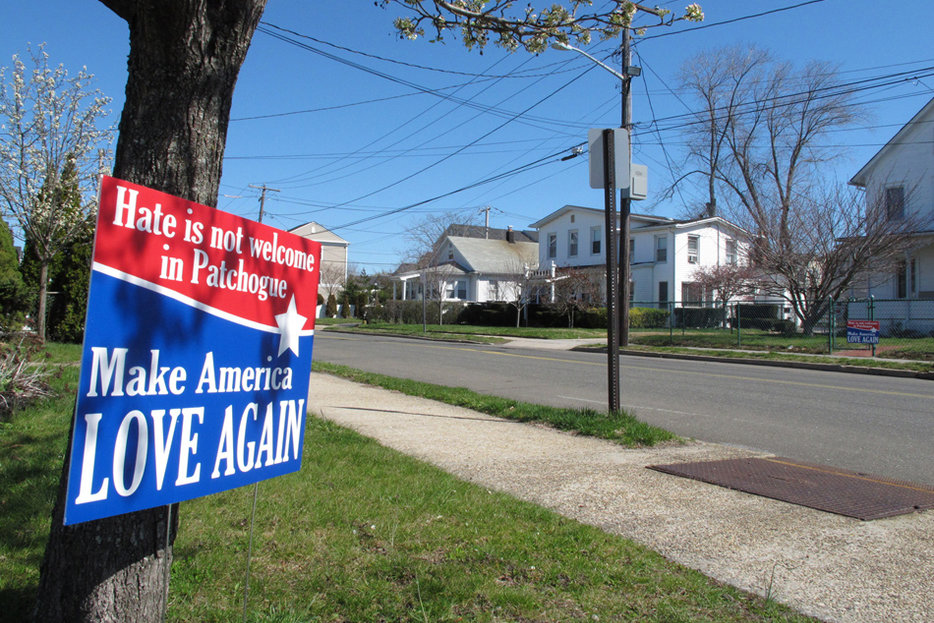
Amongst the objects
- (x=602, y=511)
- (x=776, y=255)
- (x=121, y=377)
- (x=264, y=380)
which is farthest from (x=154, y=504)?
(x=776, y=255)

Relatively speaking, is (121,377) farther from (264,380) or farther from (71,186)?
(71,186)

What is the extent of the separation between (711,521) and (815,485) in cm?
152

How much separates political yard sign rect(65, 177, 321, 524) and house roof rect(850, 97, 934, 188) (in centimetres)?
3064

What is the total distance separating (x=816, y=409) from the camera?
33.5 ft

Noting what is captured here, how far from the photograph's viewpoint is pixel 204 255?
257cm

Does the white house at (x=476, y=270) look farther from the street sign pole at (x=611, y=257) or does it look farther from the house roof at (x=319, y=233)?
the street sign pole at (x=611, y=257)

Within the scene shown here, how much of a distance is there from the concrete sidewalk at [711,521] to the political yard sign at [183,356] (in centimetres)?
246

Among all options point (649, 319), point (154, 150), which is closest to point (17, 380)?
point (154, 150)

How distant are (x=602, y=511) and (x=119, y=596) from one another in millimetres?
3119

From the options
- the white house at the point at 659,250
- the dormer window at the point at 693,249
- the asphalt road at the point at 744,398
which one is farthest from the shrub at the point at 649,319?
the asphalt road at the point at 744,398

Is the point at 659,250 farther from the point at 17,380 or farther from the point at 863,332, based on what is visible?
the point at 17,380

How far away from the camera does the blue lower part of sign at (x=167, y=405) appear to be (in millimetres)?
2186

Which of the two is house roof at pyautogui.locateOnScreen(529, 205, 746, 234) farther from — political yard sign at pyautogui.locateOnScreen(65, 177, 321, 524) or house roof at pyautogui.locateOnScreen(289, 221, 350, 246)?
political yard sign at pyautogui.locateOnScreen(65, 177, 321, 524)

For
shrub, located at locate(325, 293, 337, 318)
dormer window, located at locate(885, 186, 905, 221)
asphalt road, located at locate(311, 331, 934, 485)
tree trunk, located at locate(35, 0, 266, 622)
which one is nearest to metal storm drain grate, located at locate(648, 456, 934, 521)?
asphalt road, located at locate(311, 331, 934, 485)
